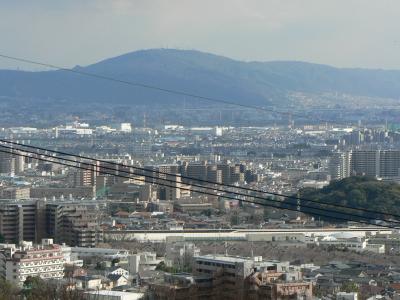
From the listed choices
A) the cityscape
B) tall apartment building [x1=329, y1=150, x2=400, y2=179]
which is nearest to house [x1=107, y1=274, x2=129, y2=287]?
the cityscape

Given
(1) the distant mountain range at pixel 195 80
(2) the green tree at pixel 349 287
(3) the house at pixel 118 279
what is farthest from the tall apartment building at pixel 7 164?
(1) the distant mountain range at pixel 195 80

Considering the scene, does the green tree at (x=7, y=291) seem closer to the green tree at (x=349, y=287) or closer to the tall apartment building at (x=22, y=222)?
the green tree at (x=349, y=287)

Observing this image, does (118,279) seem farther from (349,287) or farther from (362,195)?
(362,195)

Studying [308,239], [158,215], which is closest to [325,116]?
[158,215]

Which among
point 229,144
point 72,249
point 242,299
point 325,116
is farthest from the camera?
point 325,116

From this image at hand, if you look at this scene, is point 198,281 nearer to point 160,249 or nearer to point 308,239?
point 160,249
